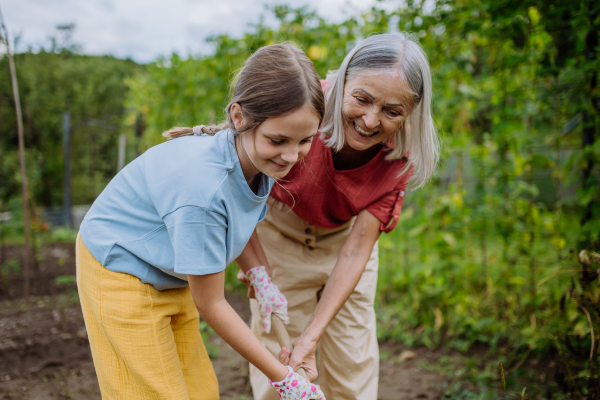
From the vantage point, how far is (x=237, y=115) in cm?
124

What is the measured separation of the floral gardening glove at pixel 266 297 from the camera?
1644 mm

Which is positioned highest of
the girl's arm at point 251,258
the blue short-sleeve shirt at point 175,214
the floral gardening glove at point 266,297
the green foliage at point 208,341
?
the blue short-sleeve shirt at point 175,214

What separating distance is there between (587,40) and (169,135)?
6.74 ft

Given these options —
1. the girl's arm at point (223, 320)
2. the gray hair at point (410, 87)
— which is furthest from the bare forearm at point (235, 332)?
the gray hair at point (410, 87)

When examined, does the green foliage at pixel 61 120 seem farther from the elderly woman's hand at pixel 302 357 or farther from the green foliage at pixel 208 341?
the elderly woman's hand at pixel 302 357

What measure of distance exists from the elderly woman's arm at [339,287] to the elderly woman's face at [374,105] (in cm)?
35

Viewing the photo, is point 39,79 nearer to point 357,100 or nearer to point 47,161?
point 47,161


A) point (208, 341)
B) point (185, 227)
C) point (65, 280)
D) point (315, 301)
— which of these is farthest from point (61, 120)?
point (185, 227)

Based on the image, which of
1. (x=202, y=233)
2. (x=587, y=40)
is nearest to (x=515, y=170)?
(x=587, y=40)

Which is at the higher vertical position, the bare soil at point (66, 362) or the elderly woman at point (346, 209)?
the elderly woman at point (346, 209)

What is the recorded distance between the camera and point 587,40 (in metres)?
2.12

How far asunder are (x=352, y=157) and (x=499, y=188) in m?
1.50

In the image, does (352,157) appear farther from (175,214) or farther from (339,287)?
(175,214)

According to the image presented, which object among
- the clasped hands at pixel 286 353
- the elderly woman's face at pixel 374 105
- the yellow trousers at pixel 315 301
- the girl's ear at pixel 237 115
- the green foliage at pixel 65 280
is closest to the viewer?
the girl's ear at pixel 237 115
